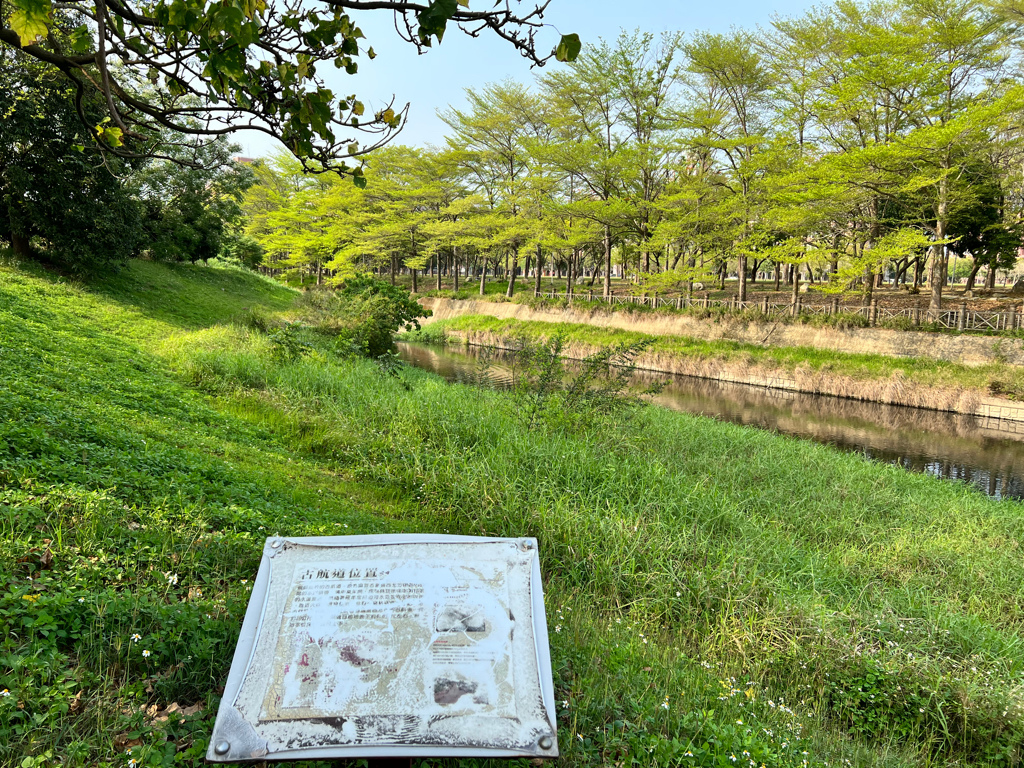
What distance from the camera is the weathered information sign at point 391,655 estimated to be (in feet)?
5.95

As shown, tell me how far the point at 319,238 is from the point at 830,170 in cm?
3069

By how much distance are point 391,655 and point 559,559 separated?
2.81m

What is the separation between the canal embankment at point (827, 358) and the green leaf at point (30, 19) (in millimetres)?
13336

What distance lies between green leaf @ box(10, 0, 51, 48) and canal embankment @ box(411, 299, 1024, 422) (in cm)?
1334

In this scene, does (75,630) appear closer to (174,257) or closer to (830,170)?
(830,170)

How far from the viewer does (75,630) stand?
7.92 ft

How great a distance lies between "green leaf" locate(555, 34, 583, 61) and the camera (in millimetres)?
2412

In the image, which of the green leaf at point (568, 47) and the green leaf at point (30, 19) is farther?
the green leaf at point (568, 47)

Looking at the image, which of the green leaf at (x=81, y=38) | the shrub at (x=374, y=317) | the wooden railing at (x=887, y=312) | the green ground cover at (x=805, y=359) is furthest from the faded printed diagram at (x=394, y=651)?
the wooden railing at (x=887, y=312)

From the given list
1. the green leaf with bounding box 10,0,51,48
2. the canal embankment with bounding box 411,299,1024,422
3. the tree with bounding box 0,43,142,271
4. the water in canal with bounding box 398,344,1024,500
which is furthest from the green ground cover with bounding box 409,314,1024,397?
the tree with bounding box 0,43,142,271

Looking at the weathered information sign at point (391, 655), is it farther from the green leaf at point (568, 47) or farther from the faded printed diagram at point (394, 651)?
the green leaf at point (568, 47)

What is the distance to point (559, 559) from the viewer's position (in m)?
4.66

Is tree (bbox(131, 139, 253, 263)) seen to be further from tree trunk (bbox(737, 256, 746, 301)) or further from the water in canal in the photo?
tree trunk (bbox(737, 256, 746, 301))

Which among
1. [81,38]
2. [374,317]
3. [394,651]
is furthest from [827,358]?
[81,38]
